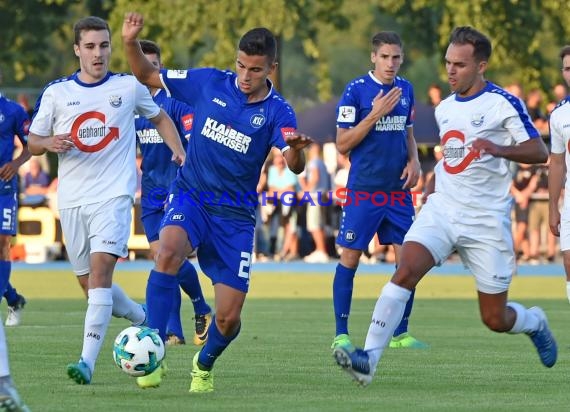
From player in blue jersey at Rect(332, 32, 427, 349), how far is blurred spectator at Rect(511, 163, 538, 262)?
535 inches

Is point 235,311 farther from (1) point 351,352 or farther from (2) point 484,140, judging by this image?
(2) point 484,140

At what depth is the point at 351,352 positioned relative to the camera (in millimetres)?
9031

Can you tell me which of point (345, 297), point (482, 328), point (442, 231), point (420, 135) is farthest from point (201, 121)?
point (420, 135)

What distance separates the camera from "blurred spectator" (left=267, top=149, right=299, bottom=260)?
27875mm

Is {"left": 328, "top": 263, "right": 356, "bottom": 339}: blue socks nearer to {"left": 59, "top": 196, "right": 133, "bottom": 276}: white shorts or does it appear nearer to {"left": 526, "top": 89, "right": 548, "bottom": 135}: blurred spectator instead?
A: {"left": 59, "top": 196, "right": 133, "bottom": 276}: white shorts

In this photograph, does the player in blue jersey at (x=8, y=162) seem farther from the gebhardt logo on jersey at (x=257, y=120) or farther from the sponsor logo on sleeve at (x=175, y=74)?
the gebhardt logo on jersey at (x=257, y=120)

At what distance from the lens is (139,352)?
9.23m

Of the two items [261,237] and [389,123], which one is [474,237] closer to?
[389,123]

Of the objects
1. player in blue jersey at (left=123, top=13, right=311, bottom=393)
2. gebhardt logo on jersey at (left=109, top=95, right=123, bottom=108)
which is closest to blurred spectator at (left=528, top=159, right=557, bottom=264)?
gebhardt logo on jersey at (left=109, top=95, right=123, bottom=108)

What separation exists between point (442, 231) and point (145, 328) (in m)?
2.04

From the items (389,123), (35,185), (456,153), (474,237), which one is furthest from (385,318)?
(35,185)

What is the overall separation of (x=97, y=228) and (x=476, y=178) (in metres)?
2.60

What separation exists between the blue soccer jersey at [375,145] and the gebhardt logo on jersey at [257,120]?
322cm

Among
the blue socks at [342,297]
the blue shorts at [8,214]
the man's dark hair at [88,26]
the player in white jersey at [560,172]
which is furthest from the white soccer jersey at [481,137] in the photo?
the blue shorts at [8,214]
